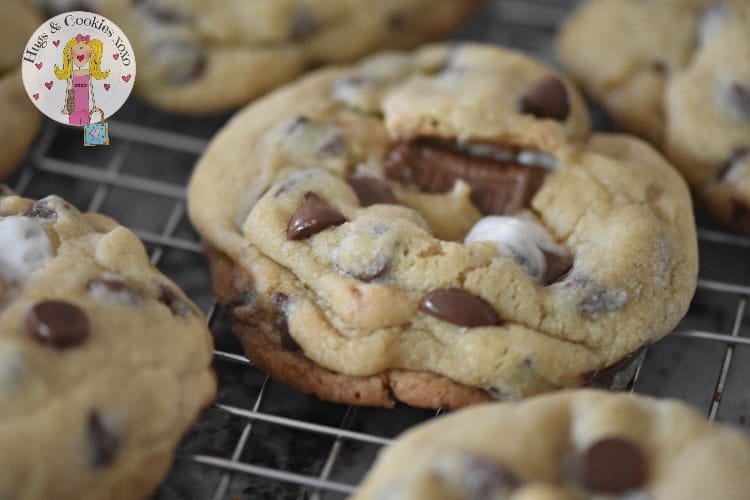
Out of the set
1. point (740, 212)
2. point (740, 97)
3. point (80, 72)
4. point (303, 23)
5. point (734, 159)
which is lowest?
point (740, 212)

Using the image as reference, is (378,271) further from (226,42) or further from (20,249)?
(226,42)

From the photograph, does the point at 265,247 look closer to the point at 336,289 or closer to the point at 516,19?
the point at 336,289

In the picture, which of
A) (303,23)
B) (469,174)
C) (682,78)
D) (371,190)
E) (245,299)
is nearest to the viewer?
(245,299)

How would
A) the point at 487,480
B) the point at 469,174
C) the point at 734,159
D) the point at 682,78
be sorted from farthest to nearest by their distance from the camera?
the point at 682,78
the point at 734,159
the point at 469,174
the point at 487,480

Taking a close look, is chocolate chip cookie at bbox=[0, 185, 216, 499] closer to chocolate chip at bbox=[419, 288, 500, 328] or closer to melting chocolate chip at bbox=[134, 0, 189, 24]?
chocolate chip at bbox=[419, 288, 500, 328]

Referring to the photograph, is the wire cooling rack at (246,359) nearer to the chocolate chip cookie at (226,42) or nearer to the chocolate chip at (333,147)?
the chocolate chip cookie at (226,42)

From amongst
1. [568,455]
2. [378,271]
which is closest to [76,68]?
[378,271]

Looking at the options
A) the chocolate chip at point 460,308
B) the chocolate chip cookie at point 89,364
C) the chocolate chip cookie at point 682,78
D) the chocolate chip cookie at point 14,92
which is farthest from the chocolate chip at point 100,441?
the chocolate chip cookie at point 682,78

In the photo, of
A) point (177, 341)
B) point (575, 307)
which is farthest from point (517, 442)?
point (177, 341)
